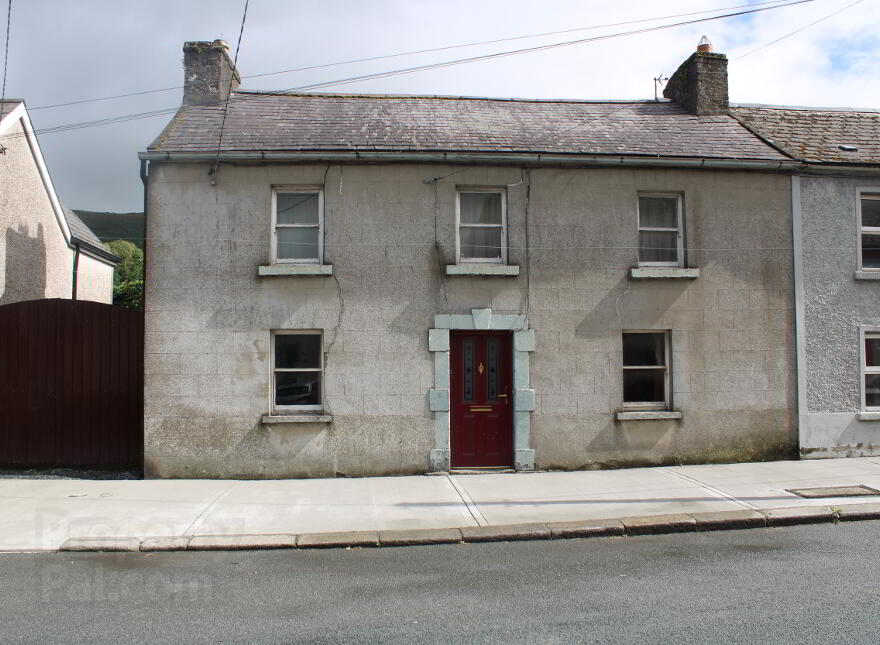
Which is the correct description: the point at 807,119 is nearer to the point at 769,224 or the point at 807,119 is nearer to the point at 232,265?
the point at 769,224

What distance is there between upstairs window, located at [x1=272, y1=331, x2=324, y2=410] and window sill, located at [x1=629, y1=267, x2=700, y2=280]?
5160mm

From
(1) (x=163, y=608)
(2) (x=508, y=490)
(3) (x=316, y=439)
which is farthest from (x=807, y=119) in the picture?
(1) (x=163, y=608)

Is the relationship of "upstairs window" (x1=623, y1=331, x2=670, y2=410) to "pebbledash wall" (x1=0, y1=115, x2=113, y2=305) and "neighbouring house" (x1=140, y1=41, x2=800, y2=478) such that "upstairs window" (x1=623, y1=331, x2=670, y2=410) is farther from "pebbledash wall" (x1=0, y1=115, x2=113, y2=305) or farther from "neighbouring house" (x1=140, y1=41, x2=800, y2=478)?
"pebbledash wall" (x1=0, y1=115, x2=113, y2=305)

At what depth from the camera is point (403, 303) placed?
10.5 m

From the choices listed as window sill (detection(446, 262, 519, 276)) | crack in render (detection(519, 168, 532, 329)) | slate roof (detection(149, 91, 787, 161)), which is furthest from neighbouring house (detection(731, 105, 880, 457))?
window sill (detection(446, 262, 519, 276))

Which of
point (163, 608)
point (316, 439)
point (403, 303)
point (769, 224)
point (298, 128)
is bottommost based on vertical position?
point (163, 608)

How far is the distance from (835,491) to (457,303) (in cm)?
580

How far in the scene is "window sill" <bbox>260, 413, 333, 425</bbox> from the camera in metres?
10.2

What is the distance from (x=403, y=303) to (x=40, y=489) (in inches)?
227

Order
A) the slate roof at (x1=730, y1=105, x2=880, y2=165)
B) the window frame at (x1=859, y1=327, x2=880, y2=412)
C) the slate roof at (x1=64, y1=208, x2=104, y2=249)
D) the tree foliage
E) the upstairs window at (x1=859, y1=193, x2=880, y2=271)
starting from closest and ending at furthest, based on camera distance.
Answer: the window frame at (x1=859, y1=327, x2=880, y2=412)
the upstairs window at (x1=859, y1=193, x2=880, y2=271)
the slate roof at (x1=730, y1=105, x2=880, y2=165)
the slate roof at (x1=64, y1=208, x2=104, y2=249)
the tree foliage

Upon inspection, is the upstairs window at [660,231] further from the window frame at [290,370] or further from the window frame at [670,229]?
the window frame at [290,370]

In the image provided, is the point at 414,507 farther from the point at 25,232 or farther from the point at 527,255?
the point at 25,232

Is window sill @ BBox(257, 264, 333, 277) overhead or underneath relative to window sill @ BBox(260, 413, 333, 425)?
overhead

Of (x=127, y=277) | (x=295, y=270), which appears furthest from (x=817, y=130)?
(x=127, y=277)
